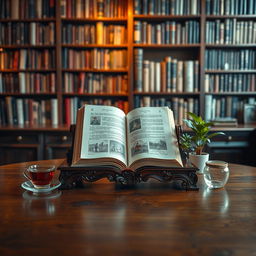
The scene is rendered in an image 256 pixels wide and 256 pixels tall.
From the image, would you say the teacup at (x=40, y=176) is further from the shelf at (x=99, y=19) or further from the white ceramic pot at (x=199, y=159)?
the shelf at (x=99, y=19)

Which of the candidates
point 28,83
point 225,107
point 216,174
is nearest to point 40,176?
point 216,174

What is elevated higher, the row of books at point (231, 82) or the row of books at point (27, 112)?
the row of books at point (231, 82)

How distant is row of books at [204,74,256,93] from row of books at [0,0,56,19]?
158 centimetres

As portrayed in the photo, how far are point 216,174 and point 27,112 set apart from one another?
2223 mm

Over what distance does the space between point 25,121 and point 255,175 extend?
223cm

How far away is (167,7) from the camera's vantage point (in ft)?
8.71

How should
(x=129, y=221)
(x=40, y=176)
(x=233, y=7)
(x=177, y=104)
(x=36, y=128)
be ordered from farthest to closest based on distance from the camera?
(x=177, y=104)
(x=233, y=7)
(x=36, y=128)
(x=40, y=176)
(x=129, y=221)

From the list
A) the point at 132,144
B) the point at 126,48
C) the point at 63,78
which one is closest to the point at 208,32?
the point at 126,48

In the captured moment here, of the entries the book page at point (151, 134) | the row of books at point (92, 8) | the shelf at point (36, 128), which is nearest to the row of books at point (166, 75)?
the row of books at point (92, 8)

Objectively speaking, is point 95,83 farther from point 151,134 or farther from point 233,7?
point 151,134

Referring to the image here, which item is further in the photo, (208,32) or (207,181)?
(208,32)

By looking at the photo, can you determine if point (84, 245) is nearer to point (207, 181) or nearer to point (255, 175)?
point (207, 181)

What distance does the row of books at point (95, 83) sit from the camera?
2.77 meters

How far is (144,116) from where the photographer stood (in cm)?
109
